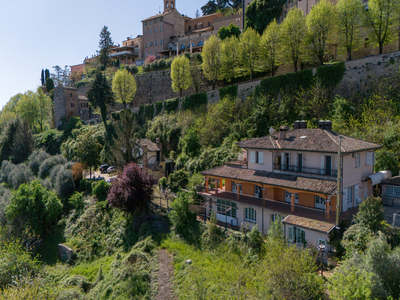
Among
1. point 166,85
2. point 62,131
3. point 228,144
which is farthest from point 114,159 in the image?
point 62,131

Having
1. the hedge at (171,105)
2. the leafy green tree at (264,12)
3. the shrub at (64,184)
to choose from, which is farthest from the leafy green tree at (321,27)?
the shrub at (64,184)

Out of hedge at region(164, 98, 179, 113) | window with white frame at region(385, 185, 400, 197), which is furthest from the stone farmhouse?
hedge at region(164, 98, 179, 113)

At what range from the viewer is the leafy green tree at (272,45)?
123 feet

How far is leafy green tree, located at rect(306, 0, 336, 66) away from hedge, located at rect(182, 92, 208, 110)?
16.0 metres

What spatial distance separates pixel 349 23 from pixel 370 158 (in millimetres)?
19931

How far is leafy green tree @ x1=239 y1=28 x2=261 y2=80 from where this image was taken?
39.7 meters

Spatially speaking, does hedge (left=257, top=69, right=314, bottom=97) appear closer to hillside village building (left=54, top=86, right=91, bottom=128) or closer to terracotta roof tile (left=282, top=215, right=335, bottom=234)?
terracotta roof tile (left=282, top=215, right=335, bottom=234)

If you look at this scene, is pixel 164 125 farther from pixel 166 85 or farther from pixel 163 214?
pixel 163 214

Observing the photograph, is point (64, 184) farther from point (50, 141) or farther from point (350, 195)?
point (350, 195)

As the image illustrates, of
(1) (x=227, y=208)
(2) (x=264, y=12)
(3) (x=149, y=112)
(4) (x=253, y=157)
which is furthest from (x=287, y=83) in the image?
(3) (x=149, y=112)

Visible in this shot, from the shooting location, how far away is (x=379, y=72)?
29.4 metres

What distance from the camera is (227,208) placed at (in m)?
22.8

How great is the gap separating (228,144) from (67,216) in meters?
19.9

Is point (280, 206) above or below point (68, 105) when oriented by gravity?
below
